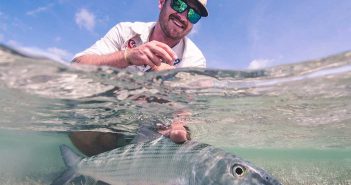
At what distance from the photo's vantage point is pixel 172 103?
11781 millimetres

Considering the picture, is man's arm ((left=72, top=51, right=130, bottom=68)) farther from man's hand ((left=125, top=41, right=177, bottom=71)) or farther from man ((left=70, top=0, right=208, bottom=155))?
man's hand ((left=125, top=41, right=177, bottom=71))

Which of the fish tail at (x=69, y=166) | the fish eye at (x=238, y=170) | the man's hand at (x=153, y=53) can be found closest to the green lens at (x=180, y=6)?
the man's hand at (x=153, y=53)

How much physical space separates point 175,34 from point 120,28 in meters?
1.54

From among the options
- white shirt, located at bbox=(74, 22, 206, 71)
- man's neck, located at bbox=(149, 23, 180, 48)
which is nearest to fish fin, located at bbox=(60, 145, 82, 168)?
white shirt, located at bbox=(74, 22, 206, 71)

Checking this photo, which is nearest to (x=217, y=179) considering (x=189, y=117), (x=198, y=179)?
(x=198, y=179)

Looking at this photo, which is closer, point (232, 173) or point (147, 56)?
point (232, 173)

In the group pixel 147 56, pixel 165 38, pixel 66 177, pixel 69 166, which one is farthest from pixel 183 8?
pixel 66 177

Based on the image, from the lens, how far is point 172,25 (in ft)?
26.2

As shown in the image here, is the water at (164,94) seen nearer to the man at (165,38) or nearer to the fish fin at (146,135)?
the man at (165,38)

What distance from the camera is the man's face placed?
7969 millimetres

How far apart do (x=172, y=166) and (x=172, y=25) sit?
3.85 metres

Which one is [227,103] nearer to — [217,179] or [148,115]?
[148,115]

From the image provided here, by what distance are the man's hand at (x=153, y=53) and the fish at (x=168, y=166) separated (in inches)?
66.3

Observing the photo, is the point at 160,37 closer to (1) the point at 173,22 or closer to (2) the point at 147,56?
(1) the point at 173,22
